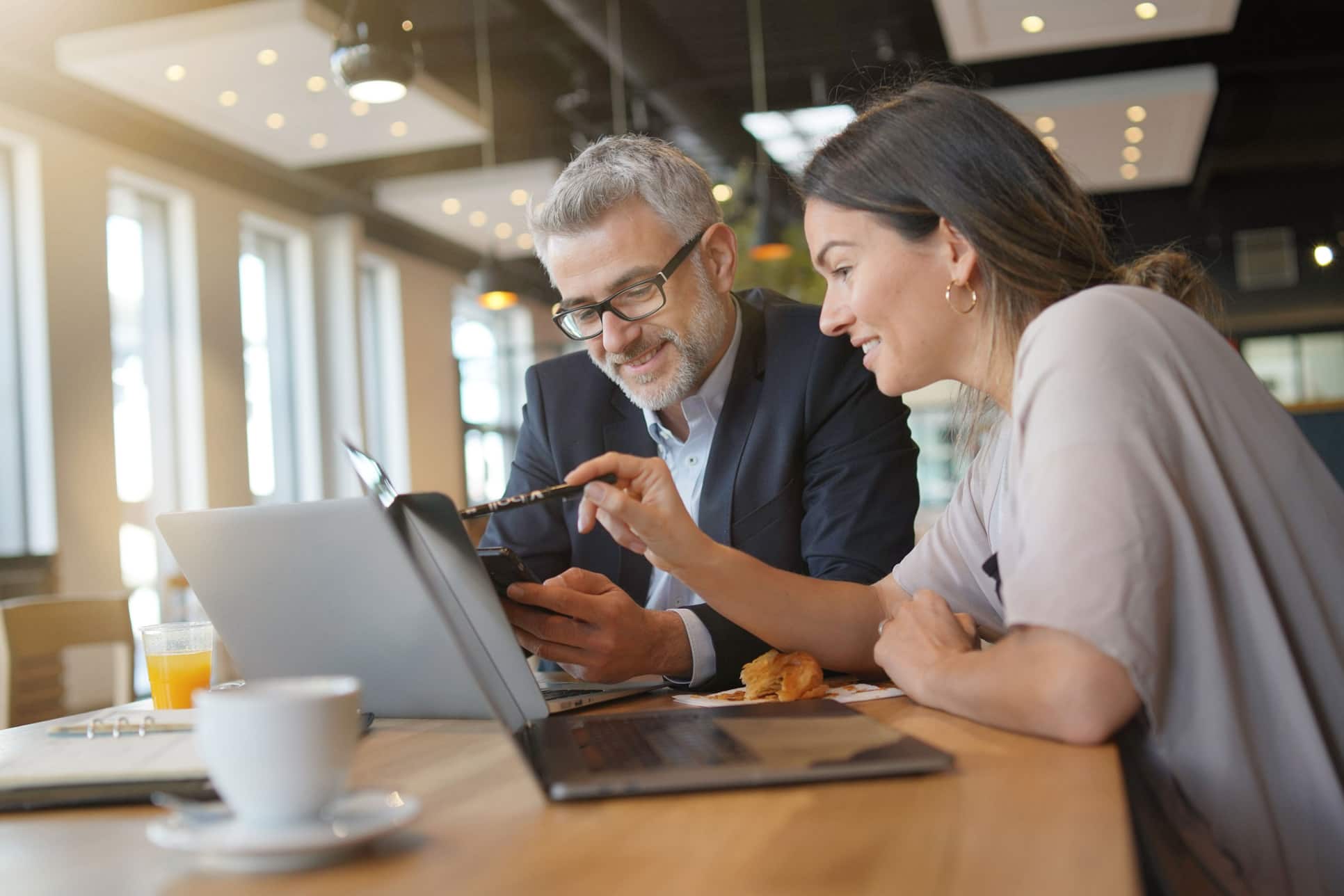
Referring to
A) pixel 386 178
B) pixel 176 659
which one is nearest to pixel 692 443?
pixel 176 659

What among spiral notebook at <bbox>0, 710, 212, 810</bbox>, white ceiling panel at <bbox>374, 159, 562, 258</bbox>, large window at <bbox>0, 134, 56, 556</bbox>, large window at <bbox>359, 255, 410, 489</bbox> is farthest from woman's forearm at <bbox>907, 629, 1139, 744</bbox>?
large window at <bbox>359, 255, 410, 489</bbox>

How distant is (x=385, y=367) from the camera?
1070 cm

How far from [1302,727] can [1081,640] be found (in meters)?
0.21

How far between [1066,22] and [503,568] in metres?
5.80

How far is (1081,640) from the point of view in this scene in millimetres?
915

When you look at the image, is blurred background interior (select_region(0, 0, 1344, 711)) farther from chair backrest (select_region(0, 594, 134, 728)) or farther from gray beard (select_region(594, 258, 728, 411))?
gray beard (select_region(594, 258, 728, 411))

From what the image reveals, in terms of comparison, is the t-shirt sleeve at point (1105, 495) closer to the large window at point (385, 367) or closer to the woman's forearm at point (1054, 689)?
the woman's forearm at point (1054, 689)

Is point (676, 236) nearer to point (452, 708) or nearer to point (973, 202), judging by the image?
point (973, 202)

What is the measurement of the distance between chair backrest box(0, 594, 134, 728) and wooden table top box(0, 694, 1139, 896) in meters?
1.93

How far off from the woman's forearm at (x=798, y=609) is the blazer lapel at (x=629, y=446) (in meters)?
0.54

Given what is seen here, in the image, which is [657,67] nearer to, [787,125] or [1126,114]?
[787,125]

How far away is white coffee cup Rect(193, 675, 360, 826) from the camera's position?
2.07 ft

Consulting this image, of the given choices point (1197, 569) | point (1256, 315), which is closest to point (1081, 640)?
point (1197, 569)

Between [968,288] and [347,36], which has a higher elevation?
[347,36]
